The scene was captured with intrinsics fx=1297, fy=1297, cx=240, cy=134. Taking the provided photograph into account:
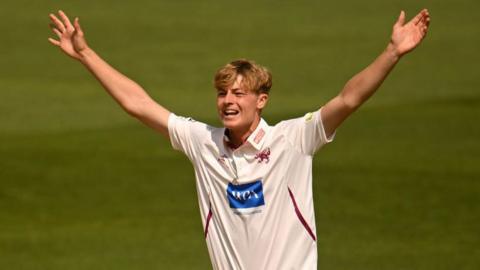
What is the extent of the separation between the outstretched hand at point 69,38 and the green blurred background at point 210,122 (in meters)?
5.12

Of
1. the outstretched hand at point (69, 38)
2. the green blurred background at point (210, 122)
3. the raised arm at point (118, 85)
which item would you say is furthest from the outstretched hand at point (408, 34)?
the green blurred background at point (210, 122)

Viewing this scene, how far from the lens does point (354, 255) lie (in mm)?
13039

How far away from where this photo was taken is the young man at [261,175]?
7.27 metres

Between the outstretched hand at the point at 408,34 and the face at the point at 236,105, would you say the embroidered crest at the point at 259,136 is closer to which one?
the face at the point at 236,105

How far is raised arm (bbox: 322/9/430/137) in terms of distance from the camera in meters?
7.06

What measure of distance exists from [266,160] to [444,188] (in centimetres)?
843

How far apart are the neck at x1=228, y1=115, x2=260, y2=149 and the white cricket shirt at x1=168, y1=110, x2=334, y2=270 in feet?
Result: 0.11

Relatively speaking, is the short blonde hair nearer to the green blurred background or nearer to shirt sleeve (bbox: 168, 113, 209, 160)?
shirt sleeve (bbox: 168, 113, 209, 160)

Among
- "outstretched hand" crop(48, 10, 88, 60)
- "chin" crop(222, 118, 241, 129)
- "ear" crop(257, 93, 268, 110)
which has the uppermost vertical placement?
"outstretched hand" crop(48, 10, 88, 60)

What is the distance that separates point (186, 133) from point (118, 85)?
0.52 meters

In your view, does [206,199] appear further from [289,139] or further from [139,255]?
[139,255]

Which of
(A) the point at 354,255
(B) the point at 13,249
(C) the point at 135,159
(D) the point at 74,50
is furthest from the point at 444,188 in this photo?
(D) the point at 74,50

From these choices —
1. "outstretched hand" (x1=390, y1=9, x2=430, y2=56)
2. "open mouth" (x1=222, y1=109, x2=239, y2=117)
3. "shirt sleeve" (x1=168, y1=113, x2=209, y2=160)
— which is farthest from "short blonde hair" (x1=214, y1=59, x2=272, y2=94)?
"outstretched hand" (x1=390, y1=9, x2=430, y2=56)

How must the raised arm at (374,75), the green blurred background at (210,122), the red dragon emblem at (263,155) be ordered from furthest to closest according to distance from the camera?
the green blurred background at (210,122), the red dragon emblem at (263,155), the raised arm at (374,75)
